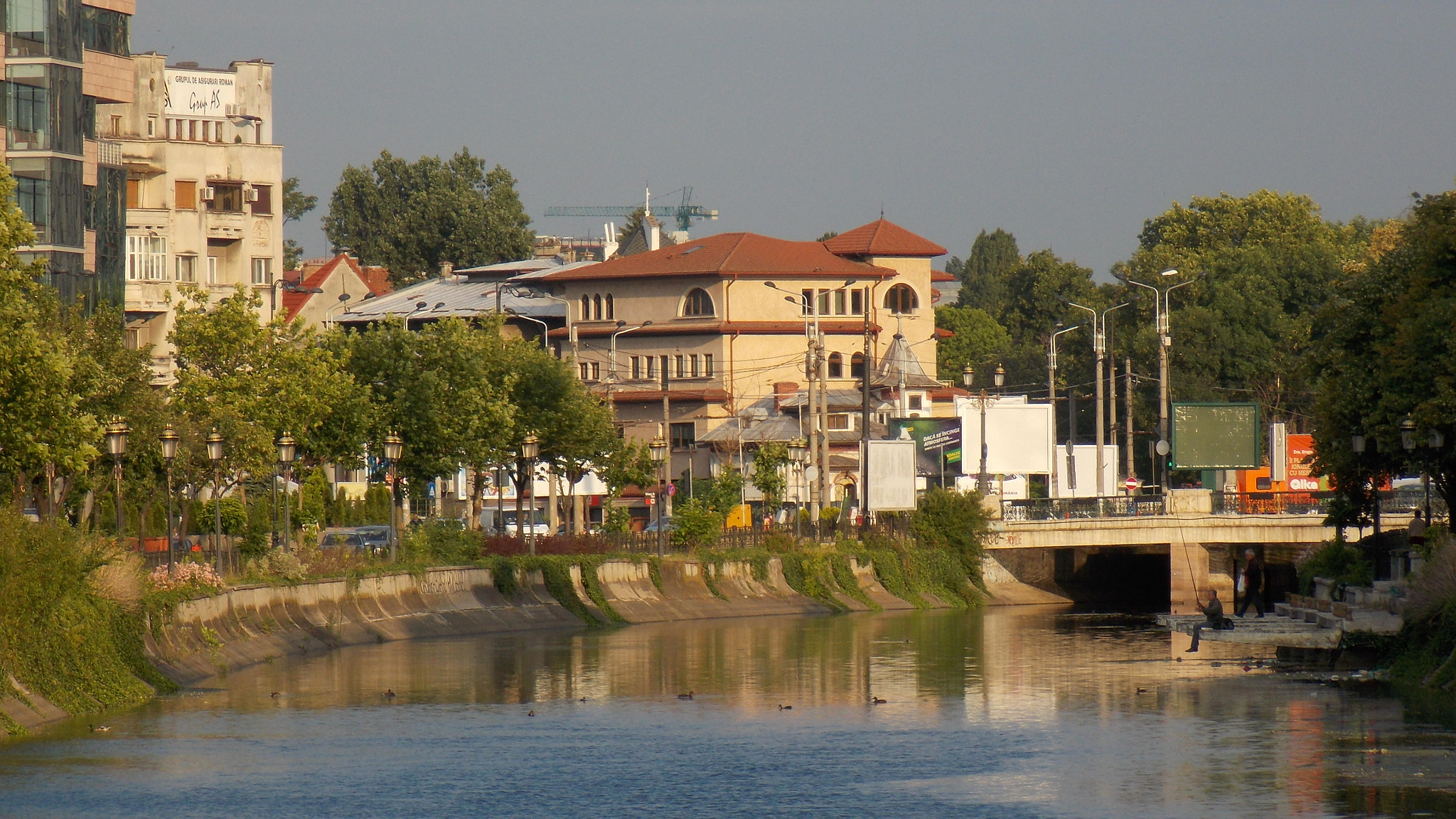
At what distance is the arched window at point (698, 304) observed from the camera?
104m

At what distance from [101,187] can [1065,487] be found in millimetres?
37754

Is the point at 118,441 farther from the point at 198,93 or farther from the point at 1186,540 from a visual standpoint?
the point at 198,93

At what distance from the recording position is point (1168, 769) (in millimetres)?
25922

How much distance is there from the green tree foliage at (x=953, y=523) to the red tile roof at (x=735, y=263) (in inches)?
1430

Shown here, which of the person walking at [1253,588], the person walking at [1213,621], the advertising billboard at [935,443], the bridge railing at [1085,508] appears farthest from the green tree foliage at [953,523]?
the person walking at [1213,621]

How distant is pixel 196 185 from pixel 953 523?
105 feet

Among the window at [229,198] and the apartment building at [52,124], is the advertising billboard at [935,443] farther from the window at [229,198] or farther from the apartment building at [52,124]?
the apartment building at [52,124]

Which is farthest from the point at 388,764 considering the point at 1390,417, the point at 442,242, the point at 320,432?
the point at 442,242

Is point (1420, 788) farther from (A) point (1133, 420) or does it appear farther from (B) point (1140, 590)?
(A) point (1133, 420)

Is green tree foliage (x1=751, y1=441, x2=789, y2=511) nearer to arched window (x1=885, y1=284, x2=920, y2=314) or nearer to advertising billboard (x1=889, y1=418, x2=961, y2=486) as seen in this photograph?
advertising billboard (x1=889, y1=418, x2=961, y2=486)

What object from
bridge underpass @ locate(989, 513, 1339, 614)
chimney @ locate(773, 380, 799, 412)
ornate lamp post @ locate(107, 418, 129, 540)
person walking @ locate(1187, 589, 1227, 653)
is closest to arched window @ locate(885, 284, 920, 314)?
chimney @ locate(773, 380, 799, 412)

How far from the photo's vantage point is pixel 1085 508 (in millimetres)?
69750

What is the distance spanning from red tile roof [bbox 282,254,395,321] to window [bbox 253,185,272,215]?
60.3 ft

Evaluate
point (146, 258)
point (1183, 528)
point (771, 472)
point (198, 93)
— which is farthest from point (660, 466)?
point (198, 93)
